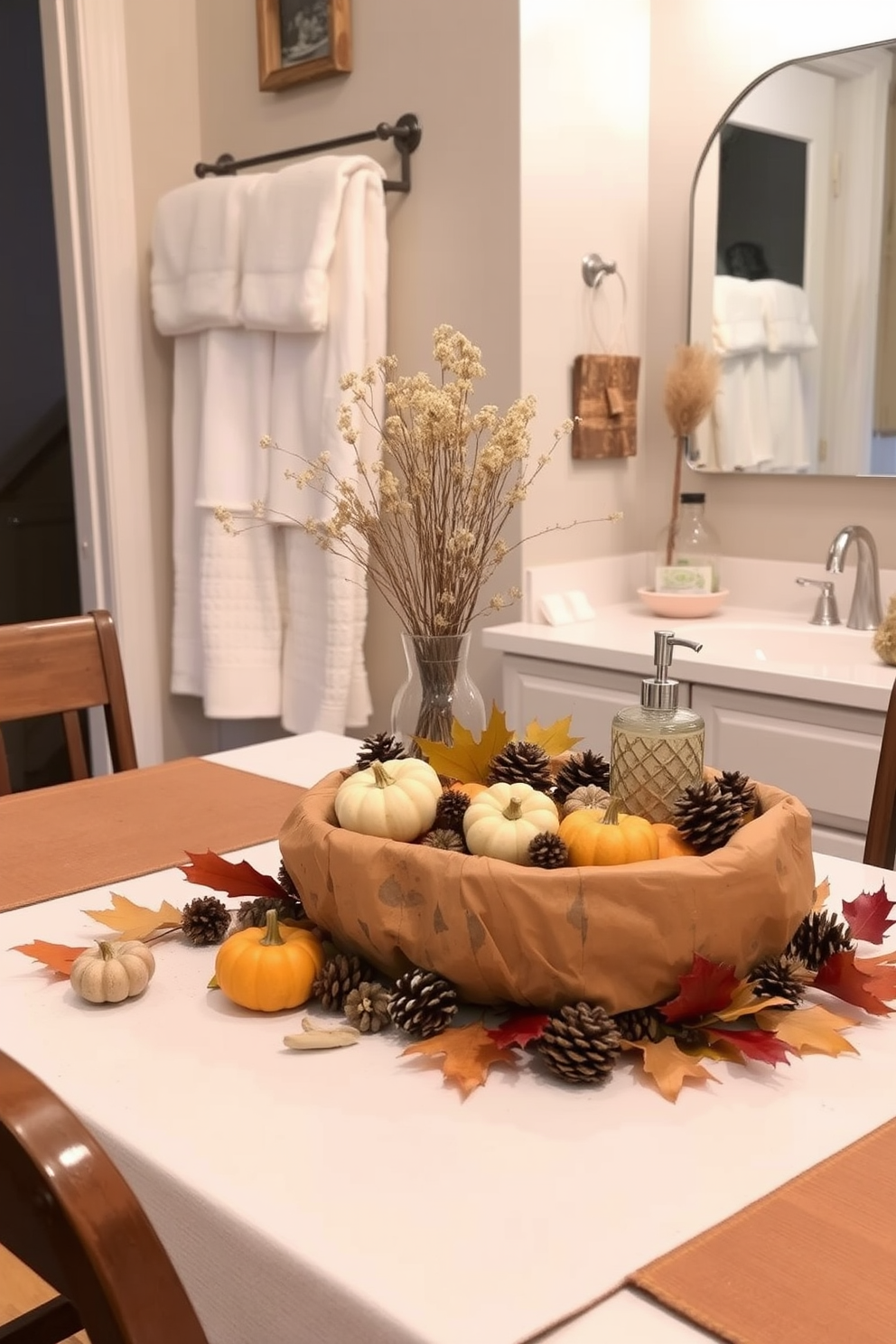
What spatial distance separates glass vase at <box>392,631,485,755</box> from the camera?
128 centimetres

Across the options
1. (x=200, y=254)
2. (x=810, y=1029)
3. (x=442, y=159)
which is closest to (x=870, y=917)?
(x=810, y=1029)

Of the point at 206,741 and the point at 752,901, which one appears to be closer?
the point at 752,901

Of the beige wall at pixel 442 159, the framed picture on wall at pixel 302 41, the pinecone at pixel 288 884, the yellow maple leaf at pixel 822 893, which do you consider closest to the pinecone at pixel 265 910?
the pinecone at pixel 288 884

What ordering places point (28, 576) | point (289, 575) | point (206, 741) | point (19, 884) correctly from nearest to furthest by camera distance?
1. point (19, 884)
2. point (289, 575)
3. point (206, 741)
4. point (28, 576)

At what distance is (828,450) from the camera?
2.33 meters

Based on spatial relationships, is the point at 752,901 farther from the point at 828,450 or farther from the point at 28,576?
the point at 28,576

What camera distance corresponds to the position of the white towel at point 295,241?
2.33 metres

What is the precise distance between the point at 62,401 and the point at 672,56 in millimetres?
2296

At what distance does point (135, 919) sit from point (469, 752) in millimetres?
306

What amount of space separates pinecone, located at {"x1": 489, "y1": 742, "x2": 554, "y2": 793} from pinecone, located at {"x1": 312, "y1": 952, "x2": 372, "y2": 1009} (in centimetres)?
20

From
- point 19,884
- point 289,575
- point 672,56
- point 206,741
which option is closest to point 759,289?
point 672,56

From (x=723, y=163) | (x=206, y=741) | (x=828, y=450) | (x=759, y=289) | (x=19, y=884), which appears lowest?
(x=206, y=741)

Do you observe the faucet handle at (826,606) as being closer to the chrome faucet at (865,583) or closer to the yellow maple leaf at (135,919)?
the chrome faucet at (865,583)

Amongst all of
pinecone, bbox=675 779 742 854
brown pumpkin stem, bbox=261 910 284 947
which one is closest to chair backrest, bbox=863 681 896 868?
pinecone, bbox=675 779 742 854
